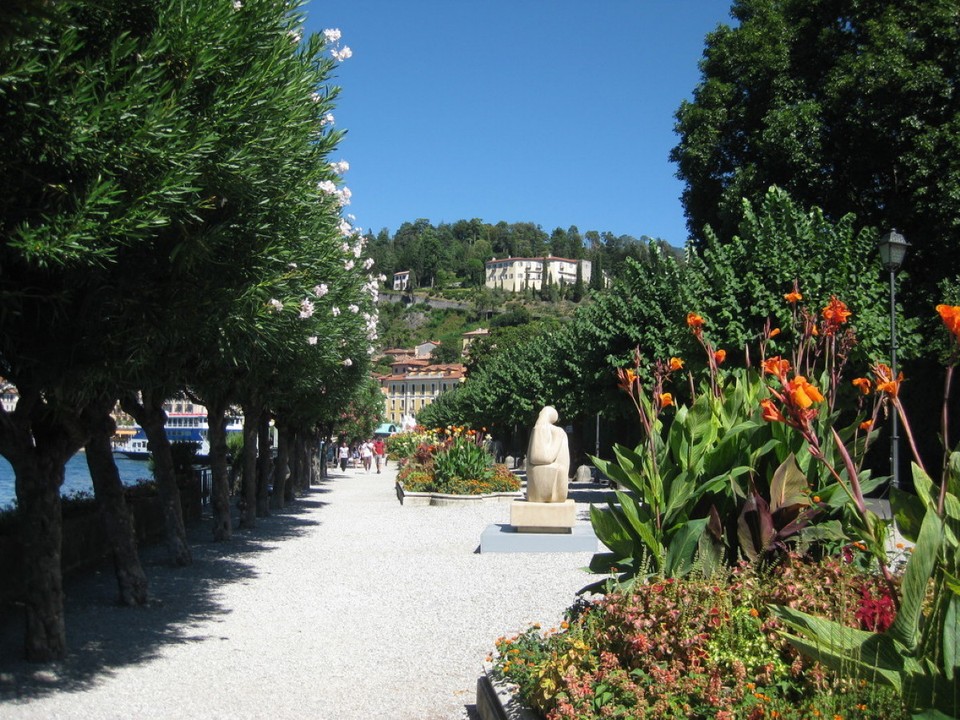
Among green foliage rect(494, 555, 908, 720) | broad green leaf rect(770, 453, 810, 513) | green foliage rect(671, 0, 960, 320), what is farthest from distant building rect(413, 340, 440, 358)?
green foliage rect(494, 555, 908, 720)

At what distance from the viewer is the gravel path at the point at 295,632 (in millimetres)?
6543

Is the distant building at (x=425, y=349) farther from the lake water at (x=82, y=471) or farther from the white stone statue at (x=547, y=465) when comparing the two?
the white stone statue at (x=547, y=465)

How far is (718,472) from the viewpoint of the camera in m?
6.08

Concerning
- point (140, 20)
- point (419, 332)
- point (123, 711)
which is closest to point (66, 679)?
point (123, 711)

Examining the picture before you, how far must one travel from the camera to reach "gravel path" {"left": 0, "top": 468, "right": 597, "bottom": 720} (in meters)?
6.54

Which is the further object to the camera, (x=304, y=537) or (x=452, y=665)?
(x=304, y=537)

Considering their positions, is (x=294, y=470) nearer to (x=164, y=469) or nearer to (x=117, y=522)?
(x=164, y=469)

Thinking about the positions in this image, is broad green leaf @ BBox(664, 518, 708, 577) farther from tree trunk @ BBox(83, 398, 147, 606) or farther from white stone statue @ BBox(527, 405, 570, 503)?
white stone statue @ BBox(527, 405, 570, 503)

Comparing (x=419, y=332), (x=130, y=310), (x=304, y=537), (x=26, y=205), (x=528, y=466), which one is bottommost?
(x=304, y=537)

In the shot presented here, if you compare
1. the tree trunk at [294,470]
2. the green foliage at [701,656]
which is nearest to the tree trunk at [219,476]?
the tree trunk at [294,470]

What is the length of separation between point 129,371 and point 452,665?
3.30 meters

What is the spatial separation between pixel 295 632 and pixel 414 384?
13169cm

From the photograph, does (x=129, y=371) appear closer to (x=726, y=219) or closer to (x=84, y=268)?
(x=84, y=268)

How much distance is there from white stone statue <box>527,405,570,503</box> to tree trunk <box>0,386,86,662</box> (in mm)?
7880
